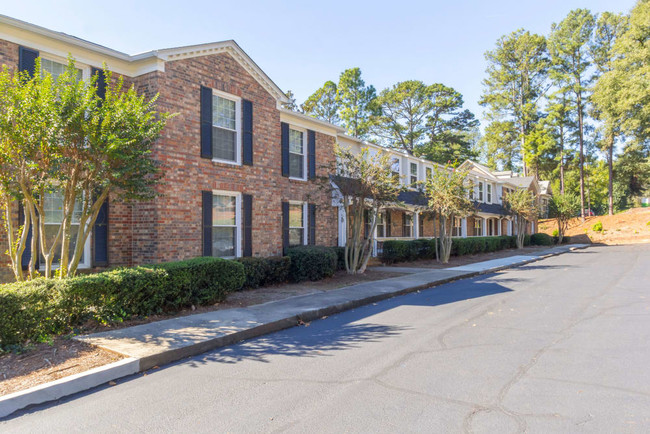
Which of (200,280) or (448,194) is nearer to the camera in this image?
(200,280)

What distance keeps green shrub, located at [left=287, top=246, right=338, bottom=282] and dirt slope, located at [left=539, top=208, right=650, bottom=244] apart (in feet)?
121

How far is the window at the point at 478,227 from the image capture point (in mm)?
32750

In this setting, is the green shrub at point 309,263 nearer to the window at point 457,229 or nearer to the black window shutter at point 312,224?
the black window shutter at point 312,224

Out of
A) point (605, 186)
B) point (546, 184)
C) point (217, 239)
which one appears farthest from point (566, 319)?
point (605, 186)

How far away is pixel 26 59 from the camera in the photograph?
339 inches

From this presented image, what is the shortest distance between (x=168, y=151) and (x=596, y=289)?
11408mm

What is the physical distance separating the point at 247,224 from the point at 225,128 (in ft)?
8.89

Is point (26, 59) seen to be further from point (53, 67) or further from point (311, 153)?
point (311, 153)

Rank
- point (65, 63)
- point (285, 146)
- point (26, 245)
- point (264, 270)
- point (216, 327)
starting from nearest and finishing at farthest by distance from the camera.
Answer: point (216, 327) < point (26, 245) < point (65, 63) < point (264, 270) < point (285, 146)

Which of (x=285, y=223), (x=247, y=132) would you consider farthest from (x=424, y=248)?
(x=247, y=132)

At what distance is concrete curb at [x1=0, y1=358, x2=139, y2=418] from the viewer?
13.3 ft

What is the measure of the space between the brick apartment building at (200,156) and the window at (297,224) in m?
0.05

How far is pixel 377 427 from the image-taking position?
11.6 ft

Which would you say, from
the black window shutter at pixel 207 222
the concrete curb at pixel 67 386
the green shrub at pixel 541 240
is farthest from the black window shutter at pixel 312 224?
the green shrub at pixel 541 240
